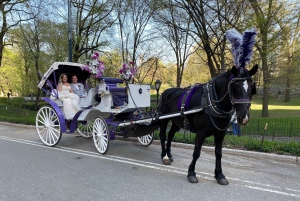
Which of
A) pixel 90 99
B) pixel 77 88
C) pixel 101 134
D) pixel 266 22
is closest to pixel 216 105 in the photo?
pixel 101 134

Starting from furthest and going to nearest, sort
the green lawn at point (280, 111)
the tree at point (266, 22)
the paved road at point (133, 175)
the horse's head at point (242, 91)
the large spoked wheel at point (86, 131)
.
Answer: the green lawn at point (280, 111) → the tree at point (266, 22) → the large spoked wheel at point (86, 131) → the paved road at point (133, 175) → the horse's head at point (242, 91)

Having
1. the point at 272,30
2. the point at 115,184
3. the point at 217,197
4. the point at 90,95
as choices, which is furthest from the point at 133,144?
the point at 272,30

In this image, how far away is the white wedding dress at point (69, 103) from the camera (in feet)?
24.9

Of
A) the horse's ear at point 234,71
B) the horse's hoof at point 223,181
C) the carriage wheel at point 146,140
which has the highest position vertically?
the horse's ear at point 234,71

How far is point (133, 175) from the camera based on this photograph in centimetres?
497

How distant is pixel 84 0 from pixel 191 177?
1832 centimetres

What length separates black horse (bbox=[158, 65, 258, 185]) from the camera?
3.75 m

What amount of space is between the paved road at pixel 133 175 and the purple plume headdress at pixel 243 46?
7.32 feet

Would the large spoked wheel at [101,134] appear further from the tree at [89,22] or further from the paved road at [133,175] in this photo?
the tree at [89,22]

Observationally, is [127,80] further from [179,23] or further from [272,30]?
[179,23]

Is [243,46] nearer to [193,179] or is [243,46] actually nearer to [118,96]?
[193,179]

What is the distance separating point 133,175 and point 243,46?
324 cm

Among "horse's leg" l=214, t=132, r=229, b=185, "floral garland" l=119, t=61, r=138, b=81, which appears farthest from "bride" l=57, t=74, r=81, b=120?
"horse's leg" l=214, t=132, r=229, b=185

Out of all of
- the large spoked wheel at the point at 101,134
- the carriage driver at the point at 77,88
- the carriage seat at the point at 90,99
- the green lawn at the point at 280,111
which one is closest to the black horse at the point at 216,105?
the large spoked wheel at the point at 101,134
